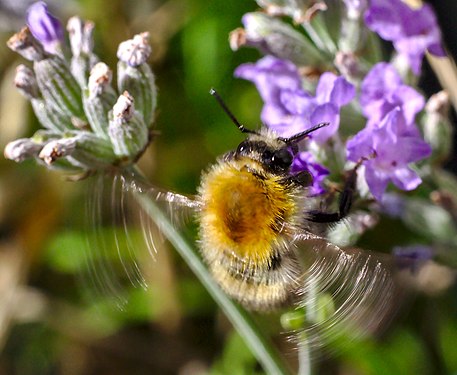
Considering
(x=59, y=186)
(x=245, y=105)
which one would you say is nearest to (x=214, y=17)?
(x=245, y=105)

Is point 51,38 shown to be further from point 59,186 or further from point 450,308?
point 450,308

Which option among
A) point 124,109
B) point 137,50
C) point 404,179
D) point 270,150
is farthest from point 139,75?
point 404,179

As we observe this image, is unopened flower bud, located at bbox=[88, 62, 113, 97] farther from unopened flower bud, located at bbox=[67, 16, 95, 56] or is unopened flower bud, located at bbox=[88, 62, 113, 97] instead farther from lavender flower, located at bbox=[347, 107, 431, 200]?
lavender flower, located at bbox=[347, 107, 431, 200]

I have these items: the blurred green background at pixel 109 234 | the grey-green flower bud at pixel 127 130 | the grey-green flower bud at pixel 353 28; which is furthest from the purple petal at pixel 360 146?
the blurred green background at pixel 109 234

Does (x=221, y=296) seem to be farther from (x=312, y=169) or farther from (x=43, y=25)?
(x=43, y=25)

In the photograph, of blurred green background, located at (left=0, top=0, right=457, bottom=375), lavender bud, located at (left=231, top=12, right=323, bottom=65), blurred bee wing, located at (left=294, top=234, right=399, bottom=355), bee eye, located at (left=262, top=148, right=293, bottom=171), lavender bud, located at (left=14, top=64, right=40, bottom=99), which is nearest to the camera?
blurred bee wing, located at (left=294, top=234, right=399, bottom=355)

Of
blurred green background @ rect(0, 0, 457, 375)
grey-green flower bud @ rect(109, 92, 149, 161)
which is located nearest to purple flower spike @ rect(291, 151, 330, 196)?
grey-green flower bud @ rect(109, 92, 149, 161)

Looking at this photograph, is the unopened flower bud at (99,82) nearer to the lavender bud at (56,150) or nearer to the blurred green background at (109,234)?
the lavender bud at (56,150)
